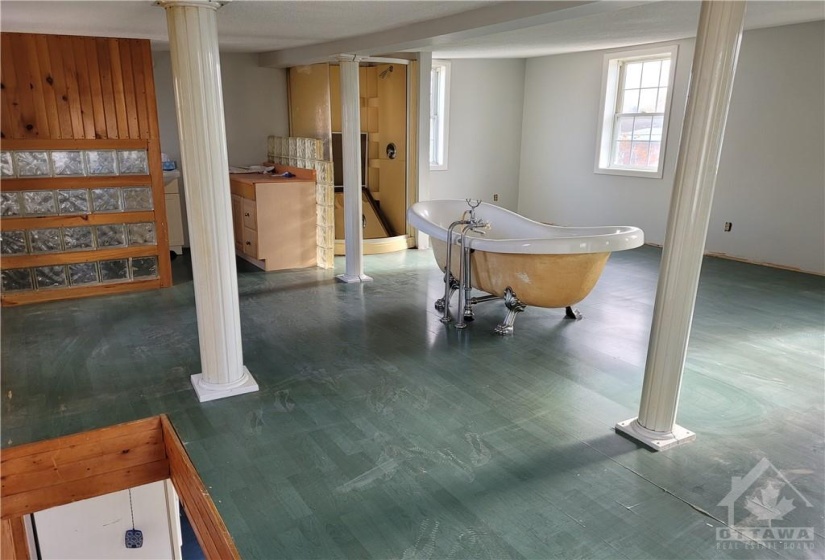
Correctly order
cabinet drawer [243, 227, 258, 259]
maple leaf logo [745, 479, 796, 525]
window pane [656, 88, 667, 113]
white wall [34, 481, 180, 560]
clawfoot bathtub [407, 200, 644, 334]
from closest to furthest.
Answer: maple leaf logo [745, 479, 796, 525]
white wall [34, 481, 180, 560]
clawfoot bathtub [407, 200, 644, 334]
cabinet drawer [243, 227, 258, 259]
window pane [656, 88, 667, 113]

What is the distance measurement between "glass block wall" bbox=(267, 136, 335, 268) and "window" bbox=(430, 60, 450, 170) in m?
2.25

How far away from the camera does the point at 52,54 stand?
14.5 ft

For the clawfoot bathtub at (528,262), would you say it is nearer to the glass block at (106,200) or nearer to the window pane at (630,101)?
the glass block at (106,200)

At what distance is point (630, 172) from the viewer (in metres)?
7.22

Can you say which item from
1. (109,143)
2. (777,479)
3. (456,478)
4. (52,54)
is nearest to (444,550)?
(456,478)

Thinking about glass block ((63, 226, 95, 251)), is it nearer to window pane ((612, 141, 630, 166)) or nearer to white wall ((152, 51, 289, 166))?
white wall ((152, 51, 289, 166))

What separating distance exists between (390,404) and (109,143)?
11.2 ft

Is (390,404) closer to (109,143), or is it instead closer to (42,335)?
(42,335)

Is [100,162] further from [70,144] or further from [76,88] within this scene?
[76,88]

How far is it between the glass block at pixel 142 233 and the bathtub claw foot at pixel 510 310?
3140 mm

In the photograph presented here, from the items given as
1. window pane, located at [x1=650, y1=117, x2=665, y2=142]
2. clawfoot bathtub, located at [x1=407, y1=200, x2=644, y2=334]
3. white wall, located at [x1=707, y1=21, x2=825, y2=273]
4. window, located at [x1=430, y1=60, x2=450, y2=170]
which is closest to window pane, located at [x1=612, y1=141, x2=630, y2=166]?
window pane, located at [x1=650, y1=117, x2=665, y2=142]

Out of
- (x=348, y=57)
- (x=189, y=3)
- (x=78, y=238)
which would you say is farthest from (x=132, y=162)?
(x=189, y=3)

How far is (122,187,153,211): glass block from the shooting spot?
4.88 m

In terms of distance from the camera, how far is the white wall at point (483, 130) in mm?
7891
